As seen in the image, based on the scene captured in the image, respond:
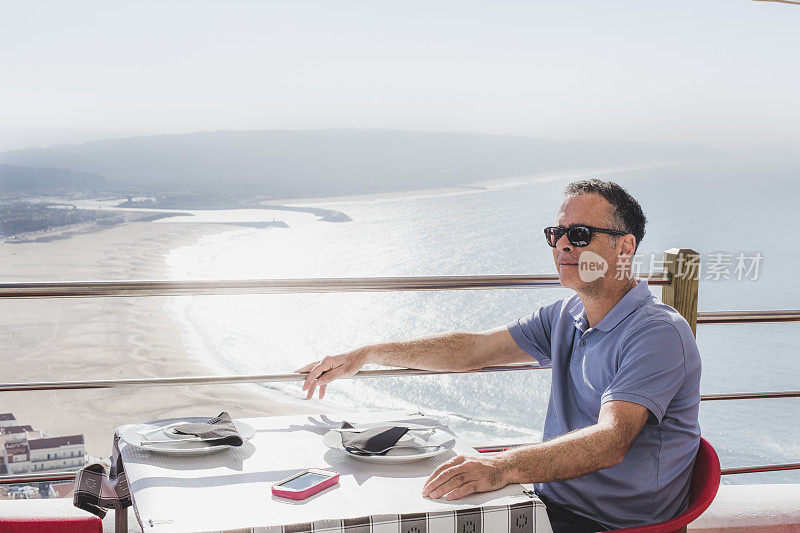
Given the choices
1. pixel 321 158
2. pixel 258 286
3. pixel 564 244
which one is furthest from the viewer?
pixel 321 158

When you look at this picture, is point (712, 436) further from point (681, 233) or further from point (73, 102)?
point (73, 102)

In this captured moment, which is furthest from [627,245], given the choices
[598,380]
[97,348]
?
[97,348]

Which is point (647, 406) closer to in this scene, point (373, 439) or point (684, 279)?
point (373, 439)

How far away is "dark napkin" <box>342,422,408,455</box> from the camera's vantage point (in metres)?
1.23

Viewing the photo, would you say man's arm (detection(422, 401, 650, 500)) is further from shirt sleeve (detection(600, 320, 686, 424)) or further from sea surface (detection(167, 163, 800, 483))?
sea surface (detection(167, 163, 800, 483))

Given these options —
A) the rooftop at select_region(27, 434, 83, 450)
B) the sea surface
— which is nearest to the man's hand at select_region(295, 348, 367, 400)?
the sea surface

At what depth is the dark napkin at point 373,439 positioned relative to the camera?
4.02 ft

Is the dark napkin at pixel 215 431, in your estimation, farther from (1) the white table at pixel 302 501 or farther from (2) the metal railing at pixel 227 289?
A: (2) the metal railing at pixel 227 289

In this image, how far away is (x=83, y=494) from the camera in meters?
1.30

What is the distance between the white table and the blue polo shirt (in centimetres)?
28

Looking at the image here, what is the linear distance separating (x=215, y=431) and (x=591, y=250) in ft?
2.74

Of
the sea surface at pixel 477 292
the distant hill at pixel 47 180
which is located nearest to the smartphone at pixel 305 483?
the sea surface at pixel 477 292

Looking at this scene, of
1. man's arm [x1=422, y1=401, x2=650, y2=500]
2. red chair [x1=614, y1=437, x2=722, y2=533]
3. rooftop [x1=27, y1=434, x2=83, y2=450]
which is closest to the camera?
man's arm [x1=422, y1=401, x2=650, y2=500]

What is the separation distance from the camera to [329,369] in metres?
1.61
